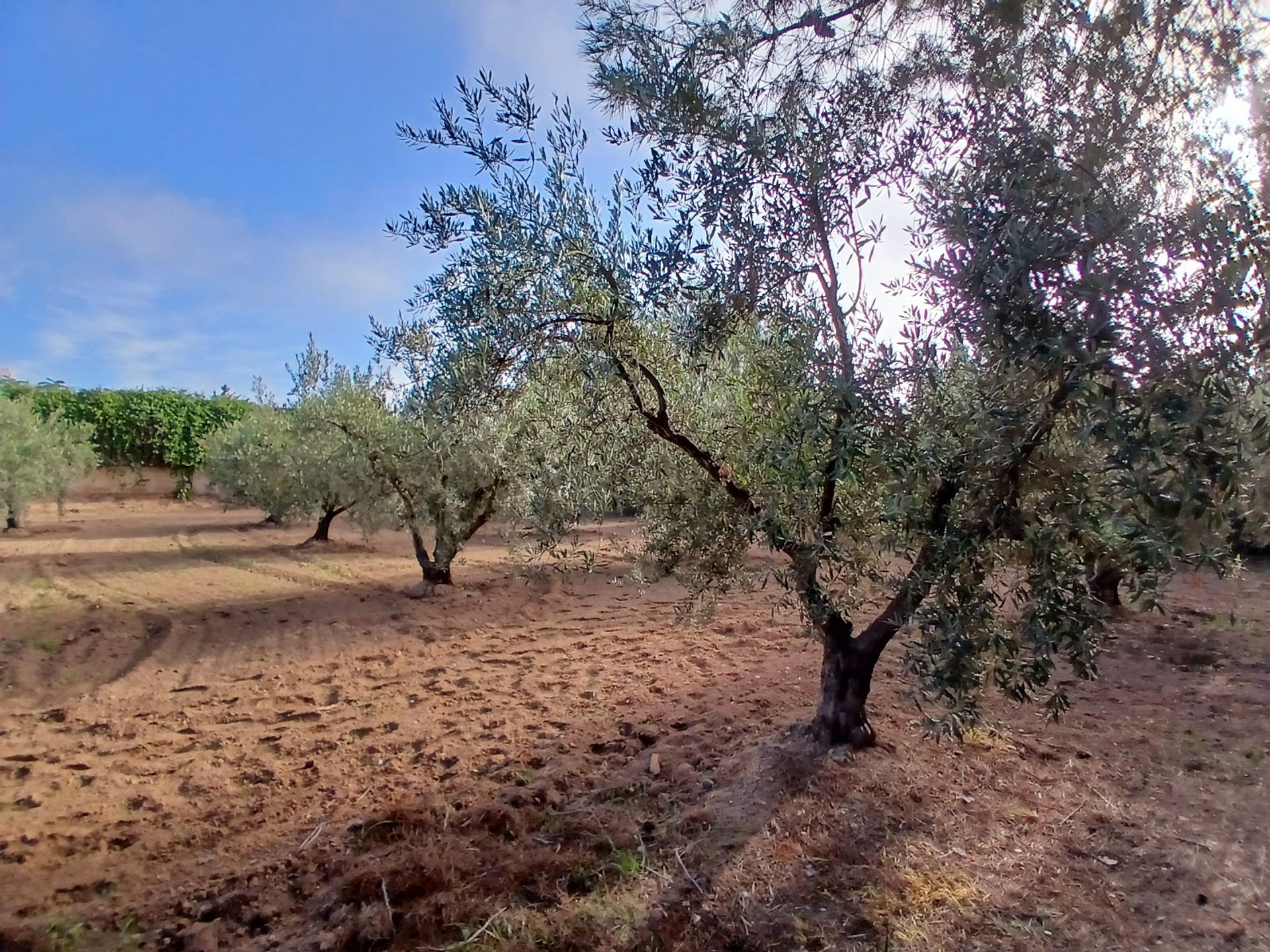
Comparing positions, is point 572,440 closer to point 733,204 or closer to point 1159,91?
point 733,204

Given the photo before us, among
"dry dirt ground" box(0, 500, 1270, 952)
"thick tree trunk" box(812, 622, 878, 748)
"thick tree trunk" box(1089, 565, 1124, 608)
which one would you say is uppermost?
"thick tree trunk" box(1089, 565, 1124, 608)

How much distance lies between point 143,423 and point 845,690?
30.6 meters

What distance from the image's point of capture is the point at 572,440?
4906mm

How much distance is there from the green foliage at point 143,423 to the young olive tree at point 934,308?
88.4 ft

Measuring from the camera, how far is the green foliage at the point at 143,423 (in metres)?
27.5

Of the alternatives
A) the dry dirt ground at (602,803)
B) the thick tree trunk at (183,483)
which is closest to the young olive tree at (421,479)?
the dry dirt ground at (602,803)

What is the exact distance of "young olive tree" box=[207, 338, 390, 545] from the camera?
1280 cm

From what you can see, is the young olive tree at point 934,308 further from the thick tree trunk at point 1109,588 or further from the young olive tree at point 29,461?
the young olive tree at point 29,461

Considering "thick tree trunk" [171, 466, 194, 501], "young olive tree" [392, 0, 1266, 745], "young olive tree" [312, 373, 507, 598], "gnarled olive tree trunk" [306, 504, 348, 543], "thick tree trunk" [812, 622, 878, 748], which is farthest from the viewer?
"thick tree trunk" [171, 466, 194, 501]

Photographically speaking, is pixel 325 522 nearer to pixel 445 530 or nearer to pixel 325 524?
pixel 325 524

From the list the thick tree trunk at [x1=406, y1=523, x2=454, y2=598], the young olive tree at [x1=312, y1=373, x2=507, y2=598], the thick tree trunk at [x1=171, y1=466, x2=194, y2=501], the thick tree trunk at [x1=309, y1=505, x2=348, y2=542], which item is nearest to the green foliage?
the thick tree trunk at [x1=171, y1=466, x2=194, y2=501]

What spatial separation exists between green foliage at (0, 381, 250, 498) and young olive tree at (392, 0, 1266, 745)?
26954 mm

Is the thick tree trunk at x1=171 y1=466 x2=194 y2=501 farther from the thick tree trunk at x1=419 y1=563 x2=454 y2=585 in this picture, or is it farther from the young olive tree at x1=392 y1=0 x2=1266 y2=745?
the young olive tree at x1=392 y1=0 x2=1266 y2=745

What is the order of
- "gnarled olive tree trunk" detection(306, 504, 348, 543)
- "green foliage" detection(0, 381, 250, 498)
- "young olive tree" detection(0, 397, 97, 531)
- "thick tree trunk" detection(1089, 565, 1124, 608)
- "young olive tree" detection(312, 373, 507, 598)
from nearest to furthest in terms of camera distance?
"thick tree trunk" detection(1089, 565, 1124, 608) < "young olive tree" detection(312, 373, 507, 598) < "young olive tree" detection(0, 397, 97, 531) < "gnarled olive tree trunk" detection(306, 504, 348, 543) < "green foliage" detection(0, 381, 250, 498)
